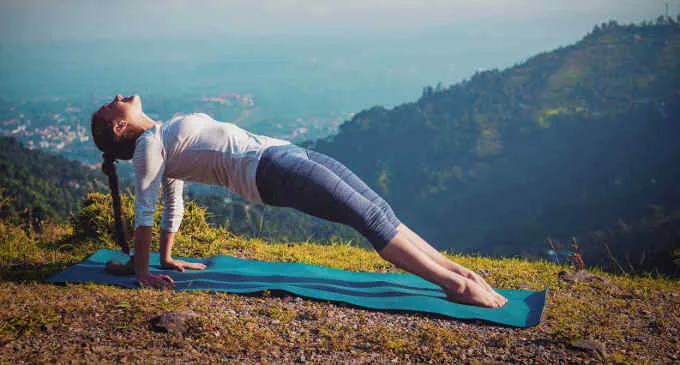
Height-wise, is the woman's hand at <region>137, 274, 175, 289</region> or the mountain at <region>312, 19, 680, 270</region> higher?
the woman's hand at <region>137, 274, 175, 289</region>

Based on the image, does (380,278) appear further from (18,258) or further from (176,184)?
(18,258)

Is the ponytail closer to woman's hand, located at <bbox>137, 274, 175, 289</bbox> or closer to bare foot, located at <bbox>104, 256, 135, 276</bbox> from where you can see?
bare foot, located at <bbox>104, 256, 135, 276</bbox>

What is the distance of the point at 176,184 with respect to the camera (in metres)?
3.67

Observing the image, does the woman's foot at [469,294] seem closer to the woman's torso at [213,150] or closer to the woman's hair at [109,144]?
the woman's torso at [213,150]

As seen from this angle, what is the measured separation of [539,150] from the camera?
70.6 m

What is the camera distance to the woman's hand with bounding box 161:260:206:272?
384 cm

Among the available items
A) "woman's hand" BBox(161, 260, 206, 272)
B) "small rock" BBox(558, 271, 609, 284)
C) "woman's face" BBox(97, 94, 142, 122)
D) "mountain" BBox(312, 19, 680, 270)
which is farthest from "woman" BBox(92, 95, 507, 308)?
"mountain" BBox(312, 19, 680, 270)

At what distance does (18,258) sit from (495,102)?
7959 cm

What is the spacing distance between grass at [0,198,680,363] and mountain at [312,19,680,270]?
1806 inches

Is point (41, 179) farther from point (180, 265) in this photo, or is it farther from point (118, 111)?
point (118, 111)

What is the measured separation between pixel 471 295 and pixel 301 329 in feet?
3.50

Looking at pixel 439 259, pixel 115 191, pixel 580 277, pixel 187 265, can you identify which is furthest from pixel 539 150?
pixel 115 191

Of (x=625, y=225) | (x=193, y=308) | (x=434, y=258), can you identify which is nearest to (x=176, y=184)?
(x=193, y=308)

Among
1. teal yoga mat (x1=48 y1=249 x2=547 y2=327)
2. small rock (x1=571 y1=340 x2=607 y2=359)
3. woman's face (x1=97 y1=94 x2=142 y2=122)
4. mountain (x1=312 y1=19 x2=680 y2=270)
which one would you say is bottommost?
mountain (x1=312 y1=19 x2=680 y2=270)
